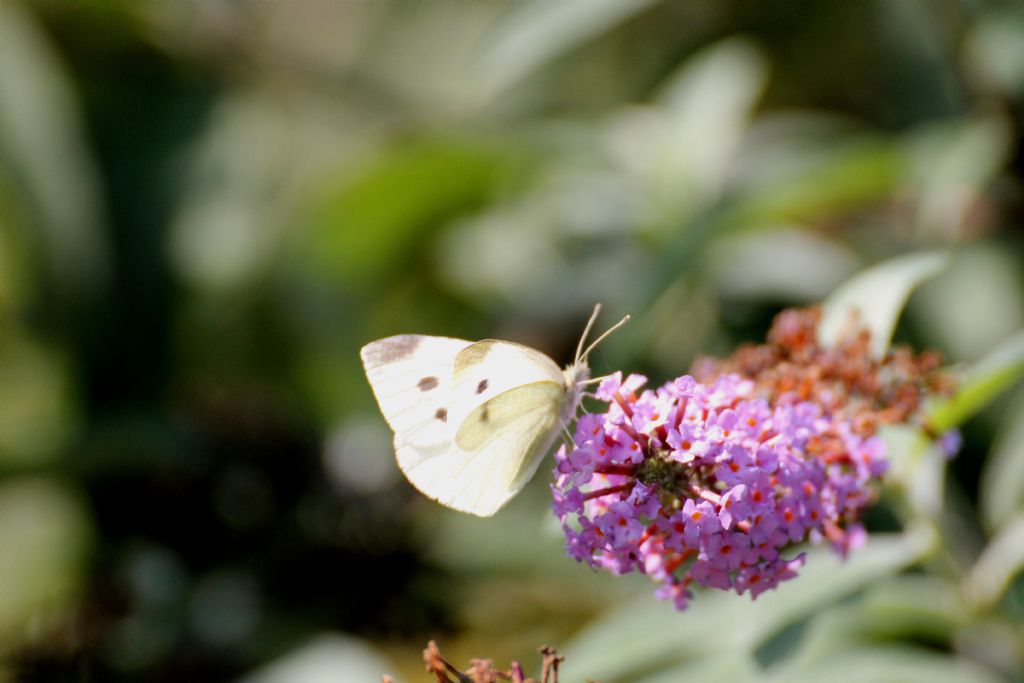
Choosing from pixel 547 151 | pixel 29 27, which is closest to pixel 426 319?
pixel 547 151

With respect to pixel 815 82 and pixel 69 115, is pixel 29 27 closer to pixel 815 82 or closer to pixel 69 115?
pixel 69 115

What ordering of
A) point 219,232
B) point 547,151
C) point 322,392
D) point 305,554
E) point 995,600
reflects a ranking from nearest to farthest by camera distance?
1. point 995,600
2. point 305,554
3. point 547,151
4. point 322,392
5. point 219,232

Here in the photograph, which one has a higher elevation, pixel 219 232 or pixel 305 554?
pixel 219 232

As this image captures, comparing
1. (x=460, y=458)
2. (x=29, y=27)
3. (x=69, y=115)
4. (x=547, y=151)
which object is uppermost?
(x=29, y=27)

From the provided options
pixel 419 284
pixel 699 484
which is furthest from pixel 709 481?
pixel 419 284

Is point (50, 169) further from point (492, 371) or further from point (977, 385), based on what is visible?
point (977, 385)

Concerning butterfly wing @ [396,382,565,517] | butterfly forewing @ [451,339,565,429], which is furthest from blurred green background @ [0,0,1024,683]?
butterfly forewing @ [451,339,565,429]
